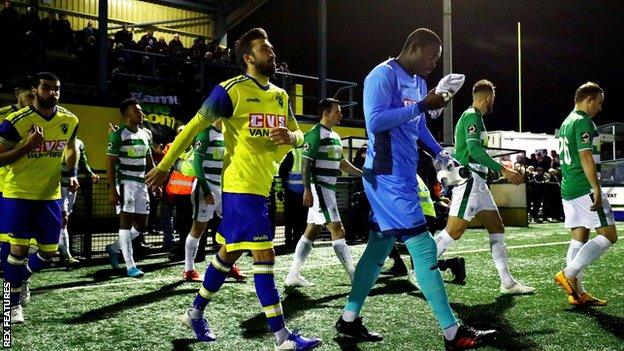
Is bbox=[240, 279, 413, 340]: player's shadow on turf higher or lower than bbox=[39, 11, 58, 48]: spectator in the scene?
lower

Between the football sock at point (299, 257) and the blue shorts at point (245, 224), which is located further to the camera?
the football sock at point (299, 257)

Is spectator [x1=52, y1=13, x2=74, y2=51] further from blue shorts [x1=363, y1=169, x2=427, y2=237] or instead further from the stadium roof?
blue shorts [x1=363, y1=169, x2=427, y2=237]

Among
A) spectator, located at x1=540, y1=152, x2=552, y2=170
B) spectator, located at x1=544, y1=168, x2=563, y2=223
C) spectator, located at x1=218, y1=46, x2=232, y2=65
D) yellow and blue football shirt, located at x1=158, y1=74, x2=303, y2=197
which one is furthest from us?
spectator, located at x1=540, y1=152, x2=552, y2=170

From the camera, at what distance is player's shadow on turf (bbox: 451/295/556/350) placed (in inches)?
159

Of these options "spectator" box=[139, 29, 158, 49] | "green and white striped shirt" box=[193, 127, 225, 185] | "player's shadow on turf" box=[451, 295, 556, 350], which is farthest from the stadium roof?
"player's shadow on turf" box=[451, 295, 556, 350]

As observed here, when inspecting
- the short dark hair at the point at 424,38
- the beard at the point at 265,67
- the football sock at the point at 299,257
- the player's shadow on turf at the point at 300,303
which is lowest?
the player's shadow on turf at the point at 300,303

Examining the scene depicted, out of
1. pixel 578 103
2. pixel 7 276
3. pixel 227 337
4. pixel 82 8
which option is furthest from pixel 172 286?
pixel 82 8

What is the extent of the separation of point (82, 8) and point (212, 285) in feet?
62.4

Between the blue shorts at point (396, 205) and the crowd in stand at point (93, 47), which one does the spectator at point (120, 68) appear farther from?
the blue shorts at point (396, 205)

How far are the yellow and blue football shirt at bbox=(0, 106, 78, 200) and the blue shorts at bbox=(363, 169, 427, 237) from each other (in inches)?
111

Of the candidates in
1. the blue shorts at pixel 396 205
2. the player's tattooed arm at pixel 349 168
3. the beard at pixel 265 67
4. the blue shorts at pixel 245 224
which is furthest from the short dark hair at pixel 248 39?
the player's tattooed arm at pixel 349 168

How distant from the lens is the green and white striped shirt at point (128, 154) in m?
7.56

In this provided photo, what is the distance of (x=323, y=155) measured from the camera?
22.4 feet

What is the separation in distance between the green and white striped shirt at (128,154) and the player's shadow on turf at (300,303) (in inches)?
107
